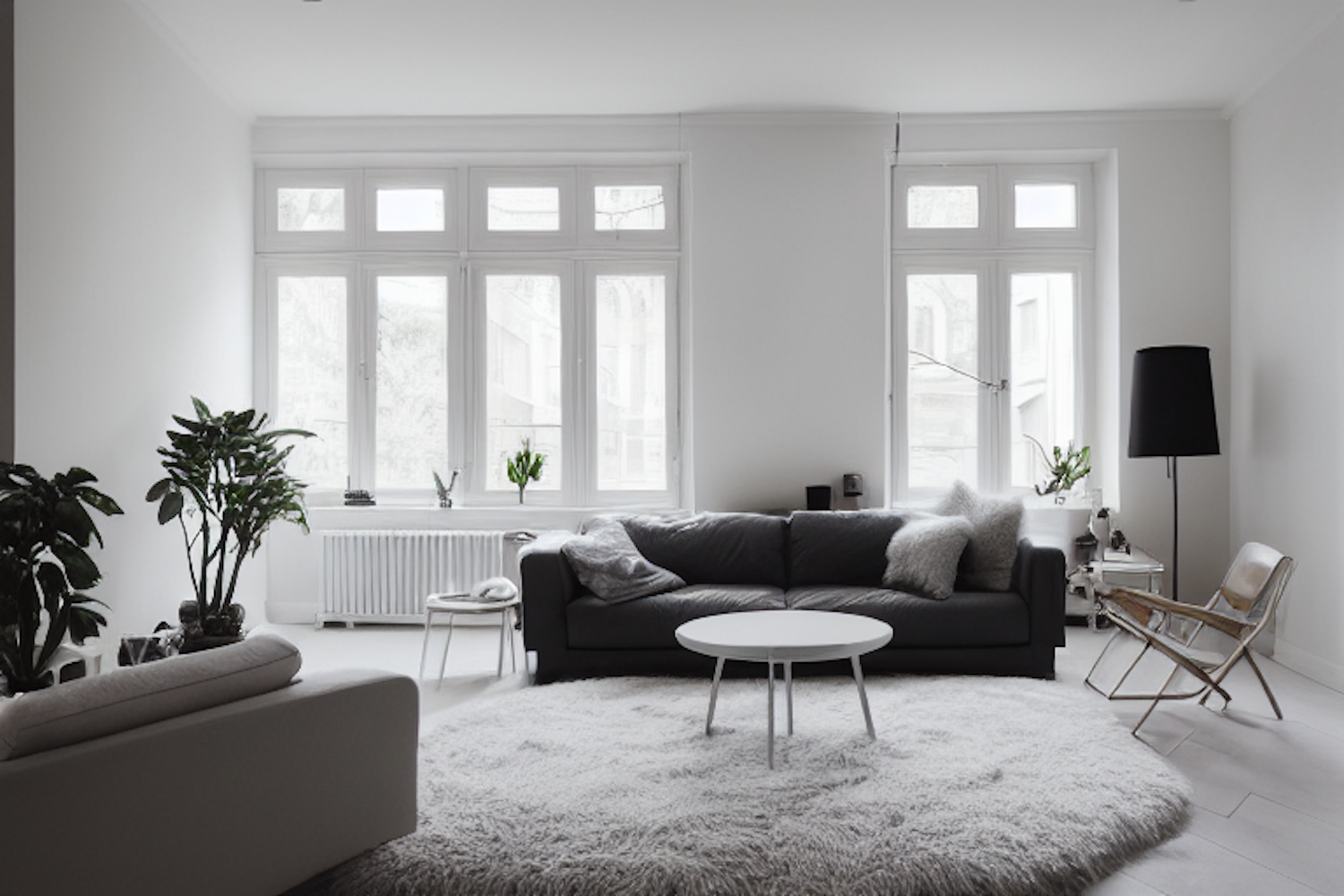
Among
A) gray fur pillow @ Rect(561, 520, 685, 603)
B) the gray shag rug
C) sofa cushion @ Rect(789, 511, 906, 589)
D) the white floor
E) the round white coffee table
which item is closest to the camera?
the gray shag rug

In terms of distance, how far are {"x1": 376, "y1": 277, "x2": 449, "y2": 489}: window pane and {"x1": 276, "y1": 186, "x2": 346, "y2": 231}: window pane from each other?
1.63 feet

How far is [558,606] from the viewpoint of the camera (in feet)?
14.6

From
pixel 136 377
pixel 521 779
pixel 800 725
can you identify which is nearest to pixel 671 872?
pixel 521 779

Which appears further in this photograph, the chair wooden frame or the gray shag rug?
the chair wooden frame

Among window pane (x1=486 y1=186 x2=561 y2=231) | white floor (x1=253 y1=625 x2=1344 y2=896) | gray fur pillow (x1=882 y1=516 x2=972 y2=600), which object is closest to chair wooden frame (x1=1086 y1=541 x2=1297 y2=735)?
white floor (x1=253 y1=625 x2=1344 y2=896)

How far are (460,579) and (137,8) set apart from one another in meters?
3.42

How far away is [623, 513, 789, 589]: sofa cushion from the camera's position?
5051 mm

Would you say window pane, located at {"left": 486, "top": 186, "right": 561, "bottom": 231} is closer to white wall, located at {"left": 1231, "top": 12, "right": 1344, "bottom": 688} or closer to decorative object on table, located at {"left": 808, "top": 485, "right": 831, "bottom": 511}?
decorative object on table, located at {"left": 808, "top": 485, "right": 831, "bottom": 511}

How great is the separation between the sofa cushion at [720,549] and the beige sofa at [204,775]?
2703 millimetres

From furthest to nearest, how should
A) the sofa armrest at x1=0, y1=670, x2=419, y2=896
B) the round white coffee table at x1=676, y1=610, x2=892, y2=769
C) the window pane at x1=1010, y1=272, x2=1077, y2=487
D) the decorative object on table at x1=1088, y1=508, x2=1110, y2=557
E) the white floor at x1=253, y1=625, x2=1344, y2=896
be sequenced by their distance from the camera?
1. the window pane at x1=1010, y1=272, x2=1077, y2=487
2. the decorative object on table at x1=1088, y1=508, x2=1110, y2=557
3. the round white coffee table at x1=676, y1=610, x2=892, y2=769
4. the white floor at x1=253, y1=625, x2=1344, y2=896
5. the sofa armrest at x1=0, y1=670, x2=419, y2=896

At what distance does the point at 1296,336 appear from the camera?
16.3 ft

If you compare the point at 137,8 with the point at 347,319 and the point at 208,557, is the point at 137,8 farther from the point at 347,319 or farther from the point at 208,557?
the point at 208,557

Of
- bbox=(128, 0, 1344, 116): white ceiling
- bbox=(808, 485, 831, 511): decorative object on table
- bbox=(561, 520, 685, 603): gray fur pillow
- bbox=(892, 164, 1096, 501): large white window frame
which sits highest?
bbox=(128, 0, 1344, 116): white ceiling

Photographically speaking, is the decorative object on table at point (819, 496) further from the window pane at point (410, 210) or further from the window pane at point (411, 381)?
the window pane at point (410, 210)
